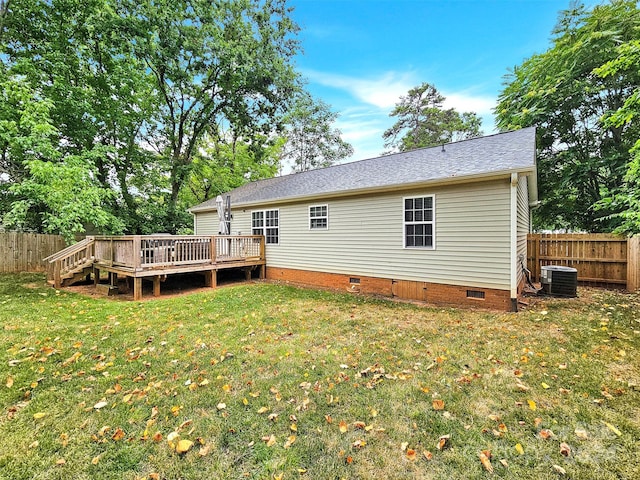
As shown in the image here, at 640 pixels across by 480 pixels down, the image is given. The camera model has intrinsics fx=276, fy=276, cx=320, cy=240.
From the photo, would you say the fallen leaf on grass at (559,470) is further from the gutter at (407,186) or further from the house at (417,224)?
the gutter at (407,186)

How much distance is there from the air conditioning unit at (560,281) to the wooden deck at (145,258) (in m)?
9.23

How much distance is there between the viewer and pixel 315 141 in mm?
27109

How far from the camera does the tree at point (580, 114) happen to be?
33.1 feet

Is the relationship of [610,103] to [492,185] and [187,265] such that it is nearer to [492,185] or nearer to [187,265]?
[492,185]

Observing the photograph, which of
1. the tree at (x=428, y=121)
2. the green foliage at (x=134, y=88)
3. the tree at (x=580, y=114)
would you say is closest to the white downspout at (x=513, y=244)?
the tree at (x=580, y=114)

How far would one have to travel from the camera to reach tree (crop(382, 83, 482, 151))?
2384cm

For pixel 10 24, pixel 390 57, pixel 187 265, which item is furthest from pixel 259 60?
pixel 187 265

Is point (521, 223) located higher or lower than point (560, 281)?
higher

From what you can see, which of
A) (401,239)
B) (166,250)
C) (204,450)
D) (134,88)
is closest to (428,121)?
(401,239)

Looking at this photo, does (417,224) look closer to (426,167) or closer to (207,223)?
(426,167)

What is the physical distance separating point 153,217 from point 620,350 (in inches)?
678

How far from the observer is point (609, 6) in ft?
32.7

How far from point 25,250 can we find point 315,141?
22.1 metres

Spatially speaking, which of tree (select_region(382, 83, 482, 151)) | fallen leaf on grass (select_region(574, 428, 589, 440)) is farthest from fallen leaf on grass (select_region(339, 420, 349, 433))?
tree (select_region(382, 83, 482, 151))
